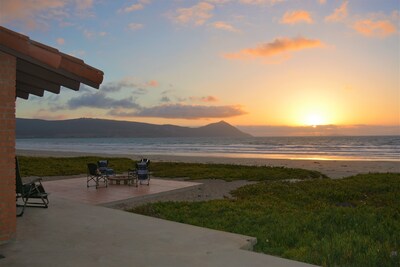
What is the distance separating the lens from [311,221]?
657cm

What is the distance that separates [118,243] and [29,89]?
4305 millimetres

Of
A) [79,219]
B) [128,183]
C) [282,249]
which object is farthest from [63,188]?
[282,249]

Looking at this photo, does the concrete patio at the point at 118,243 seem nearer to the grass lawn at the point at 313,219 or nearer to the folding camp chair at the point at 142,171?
the grass lawn at the point at 313,219

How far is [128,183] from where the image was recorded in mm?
11938

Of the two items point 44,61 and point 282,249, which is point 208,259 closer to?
point 282,249

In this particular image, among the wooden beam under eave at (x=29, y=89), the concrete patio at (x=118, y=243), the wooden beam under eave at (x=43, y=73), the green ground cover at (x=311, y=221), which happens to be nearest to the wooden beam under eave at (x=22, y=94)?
the wooden beam under eave at (x=29, y=89)

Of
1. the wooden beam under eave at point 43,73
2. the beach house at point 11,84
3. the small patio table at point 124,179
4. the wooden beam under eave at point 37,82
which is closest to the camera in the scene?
the beach house at point 11,84

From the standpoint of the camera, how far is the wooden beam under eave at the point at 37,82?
19.9 ft

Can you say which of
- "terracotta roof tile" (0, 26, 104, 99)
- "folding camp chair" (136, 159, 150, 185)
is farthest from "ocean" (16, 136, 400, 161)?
"terracotta roof tile" (0, 26, 104, 99)

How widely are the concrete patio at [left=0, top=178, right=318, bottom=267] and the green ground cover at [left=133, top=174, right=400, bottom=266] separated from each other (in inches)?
29.8

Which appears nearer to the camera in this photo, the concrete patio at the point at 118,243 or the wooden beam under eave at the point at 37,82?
the concrete patio at the point at 118,243

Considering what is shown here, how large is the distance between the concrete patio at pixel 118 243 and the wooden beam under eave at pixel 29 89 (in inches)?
94.3

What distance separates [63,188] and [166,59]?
7.30 metres

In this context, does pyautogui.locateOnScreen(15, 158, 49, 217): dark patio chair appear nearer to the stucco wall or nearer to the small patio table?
the stucco wall
